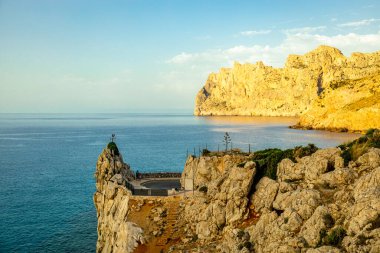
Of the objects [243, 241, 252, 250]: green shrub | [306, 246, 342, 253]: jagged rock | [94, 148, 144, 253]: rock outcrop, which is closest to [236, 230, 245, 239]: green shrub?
[243, 241, 252, 250]: green shrub

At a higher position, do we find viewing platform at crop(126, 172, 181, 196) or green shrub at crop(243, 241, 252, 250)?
Result: viewing platform at crop(126, 172, 181, 196)

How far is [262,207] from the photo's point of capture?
3378 cm

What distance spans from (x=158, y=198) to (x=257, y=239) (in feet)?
58.8

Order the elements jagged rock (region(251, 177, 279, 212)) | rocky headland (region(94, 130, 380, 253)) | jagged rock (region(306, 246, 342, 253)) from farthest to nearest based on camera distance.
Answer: jagged rock (region(251, 177, 279, 212)) → rocky headland (region(94, 130, 380, 253)) → jagged rock (region(306, 246, 342, 253))

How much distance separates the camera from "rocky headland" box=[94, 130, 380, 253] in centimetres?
2467

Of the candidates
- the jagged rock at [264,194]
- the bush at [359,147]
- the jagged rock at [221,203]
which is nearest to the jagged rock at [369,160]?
the bush at [359,147]

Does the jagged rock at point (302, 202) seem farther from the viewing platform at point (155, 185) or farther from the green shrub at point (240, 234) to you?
the viewing platform at point (155, 185)

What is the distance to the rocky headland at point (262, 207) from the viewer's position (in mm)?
24672

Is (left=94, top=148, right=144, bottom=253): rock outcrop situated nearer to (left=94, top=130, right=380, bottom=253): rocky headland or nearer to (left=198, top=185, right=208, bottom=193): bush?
(left=94, top=130, right=380, bottom=253): rocky headland

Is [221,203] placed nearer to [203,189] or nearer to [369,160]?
[203,189]

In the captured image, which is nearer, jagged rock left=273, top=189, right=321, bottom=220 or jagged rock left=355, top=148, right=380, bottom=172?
jagged rock left=273, top=189, right=321, bottom=220

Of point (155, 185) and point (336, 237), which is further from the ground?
point (336, 237)

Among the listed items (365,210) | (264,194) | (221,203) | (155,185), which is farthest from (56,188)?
(365,210)

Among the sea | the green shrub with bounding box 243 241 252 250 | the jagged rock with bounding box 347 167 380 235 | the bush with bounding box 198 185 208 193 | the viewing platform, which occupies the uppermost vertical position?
the jagged rock with bounding box 347 167 380 235
